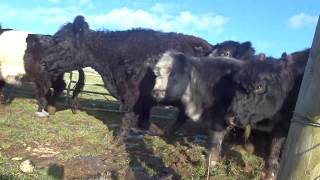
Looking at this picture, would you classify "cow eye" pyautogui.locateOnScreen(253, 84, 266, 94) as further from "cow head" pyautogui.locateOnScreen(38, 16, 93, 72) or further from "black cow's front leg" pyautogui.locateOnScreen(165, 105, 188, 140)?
"cow head" pyautogui.locateOnScreen(38, 16, 93, 72)

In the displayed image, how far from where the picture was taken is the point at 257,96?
750 centimetres

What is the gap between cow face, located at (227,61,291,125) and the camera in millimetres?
7473

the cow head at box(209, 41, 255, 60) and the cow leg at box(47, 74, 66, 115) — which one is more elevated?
the cow head at box(209, 41, 255, 60)

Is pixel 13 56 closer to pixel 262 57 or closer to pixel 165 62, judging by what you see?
pixel 165 62

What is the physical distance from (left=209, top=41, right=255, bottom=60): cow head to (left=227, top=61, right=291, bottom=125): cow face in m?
2.69

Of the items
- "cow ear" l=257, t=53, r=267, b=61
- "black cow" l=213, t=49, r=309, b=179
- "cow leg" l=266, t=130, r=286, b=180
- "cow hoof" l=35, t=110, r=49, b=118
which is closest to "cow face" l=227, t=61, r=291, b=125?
"black cow" l=213, t=49, r=309, b=179

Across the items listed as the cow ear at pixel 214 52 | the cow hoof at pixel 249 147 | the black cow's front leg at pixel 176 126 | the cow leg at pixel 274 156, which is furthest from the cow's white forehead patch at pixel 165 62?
the cow ear at pixel 214 52

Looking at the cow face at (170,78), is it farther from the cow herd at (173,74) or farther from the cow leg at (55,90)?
the cow leg at (55,90)

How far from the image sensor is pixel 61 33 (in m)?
10.8

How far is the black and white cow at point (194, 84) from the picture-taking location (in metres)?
7.89

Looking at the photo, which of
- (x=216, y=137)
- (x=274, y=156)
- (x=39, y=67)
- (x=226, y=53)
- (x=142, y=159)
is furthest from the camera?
(x=39, y=67)

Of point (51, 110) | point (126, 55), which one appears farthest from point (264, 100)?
point (51, 110)

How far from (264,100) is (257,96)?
0.43 ft

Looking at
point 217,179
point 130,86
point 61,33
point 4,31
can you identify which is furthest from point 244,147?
point 4,31
